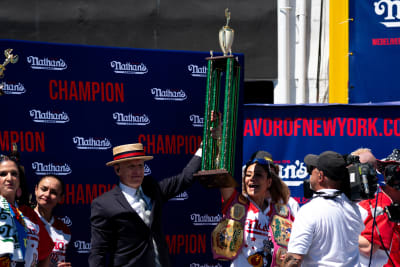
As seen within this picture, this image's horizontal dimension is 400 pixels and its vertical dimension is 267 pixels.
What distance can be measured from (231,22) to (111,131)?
396cm

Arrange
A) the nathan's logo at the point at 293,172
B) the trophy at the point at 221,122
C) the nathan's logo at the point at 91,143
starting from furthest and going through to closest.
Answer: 1. the nathan's logo at the point at 293,172
2. the nathan's logo at the point at 91,143
3. the trophy at the point at 221,122

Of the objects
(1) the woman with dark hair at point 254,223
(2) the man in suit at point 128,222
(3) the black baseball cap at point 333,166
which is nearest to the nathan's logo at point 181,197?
(1) the woman with dark hair at point 254,223

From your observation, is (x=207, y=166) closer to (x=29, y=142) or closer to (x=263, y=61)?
(x=29, y=142)

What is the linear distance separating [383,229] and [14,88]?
3.12 metres

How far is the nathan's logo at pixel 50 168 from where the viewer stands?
5.59 meters

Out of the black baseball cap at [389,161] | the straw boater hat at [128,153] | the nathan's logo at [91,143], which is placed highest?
the nathan's logo at [91,143]

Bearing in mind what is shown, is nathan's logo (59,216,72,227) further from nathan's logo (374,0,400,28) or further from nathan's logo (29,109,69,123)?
nathan's logo (374,0,400,28)

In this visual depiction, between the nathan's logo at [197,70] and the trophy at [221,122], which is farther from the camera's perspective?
the nathan's logo at [197,70]

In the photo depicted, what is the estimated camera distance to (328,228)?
4352 millimetres

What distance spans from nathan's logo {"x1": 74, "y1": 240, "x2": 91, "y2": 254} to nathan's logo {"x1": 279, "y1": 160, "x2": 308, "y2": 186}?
250cm

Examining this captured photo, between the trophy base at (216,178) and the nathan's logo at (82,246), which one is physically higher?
the trophy base at (216,178)

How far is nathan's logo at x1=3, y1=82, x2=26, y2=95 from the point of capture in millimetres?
5527

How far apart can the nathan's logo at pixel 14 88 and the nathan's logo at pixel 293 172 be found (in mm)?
2996

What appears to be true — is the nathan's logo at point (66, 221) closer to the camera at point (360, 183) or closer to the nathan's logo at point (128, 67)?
the nathan's logo at point (128, 67)
